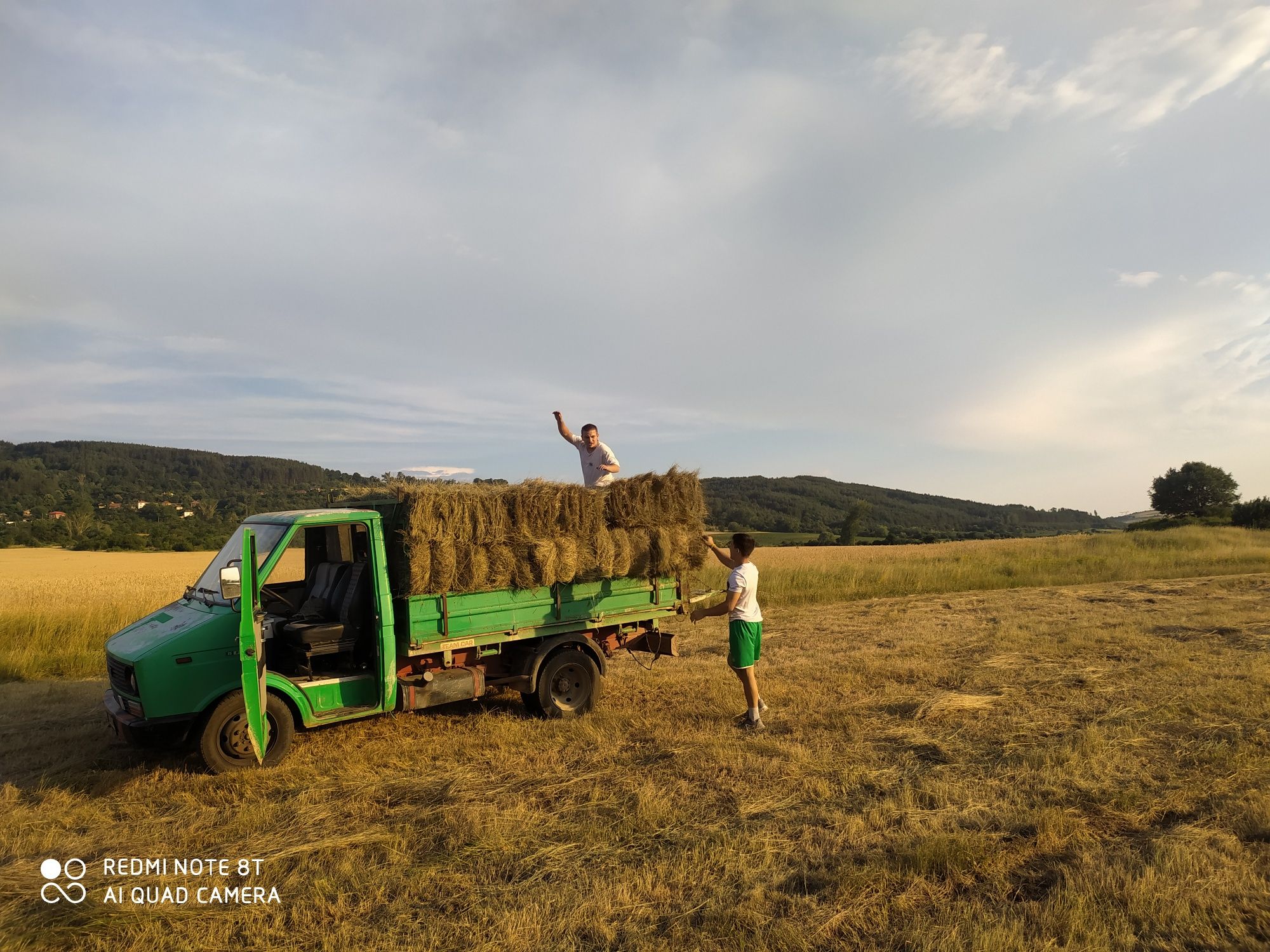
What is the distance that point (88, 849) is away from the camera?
4.74 metres

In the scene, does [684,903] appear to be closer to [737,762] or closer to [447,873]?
Answer: [447,873]

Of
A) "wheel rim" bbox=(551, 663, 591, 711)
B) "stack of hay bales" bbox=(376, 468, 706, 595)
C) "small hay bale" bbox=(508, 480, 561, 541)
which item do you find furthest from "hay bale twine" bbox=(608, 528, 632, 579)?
"wheel rim" bbox=(551, 663, 591, 711)

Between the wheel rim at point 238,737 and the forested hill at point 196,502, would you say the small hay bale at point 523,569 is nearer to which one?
the wheel rim at point 238,737

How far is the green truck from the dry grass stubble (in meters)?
0.47

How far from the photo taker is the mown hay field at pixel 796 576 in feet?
40.0

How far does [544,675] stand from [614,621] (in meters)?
0.99

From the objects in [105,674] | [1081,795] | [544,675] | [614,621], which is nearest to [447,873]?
[544,675]

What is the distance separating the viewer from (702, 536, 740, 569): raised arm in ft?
24.5

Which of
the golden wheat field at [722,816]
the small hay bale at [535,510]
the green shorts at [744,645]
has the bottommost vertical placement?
the golden wheat field at [722,816]

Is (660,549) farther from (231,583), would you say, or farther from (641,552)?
(231,583)

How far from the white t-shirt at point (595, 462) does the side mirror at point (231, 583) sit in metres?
3.92

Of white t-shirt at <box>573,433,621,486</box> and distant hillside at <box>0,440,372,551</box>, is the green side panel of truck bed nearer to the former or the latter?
white t-shirt at <box>573,433,621,486</box>

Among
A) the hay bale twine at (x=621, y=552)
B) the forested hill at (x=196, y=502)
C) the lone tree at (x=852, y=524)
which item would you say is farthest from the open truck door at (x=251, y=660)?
the lone tree at (x=852, y=524)

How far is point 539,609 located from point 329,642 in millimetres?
2079
